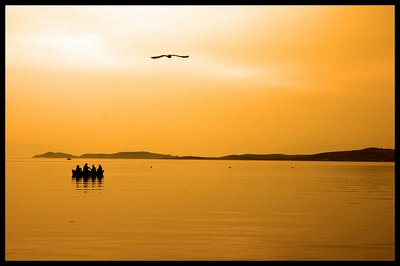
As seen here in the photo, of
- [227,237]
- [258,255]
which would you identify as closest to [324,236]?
[227,237]

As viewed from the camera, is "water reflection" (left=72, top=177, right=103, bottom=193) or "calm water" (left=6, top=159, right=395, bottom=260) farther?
"water reflection" (left=72, top=177, right=103, bottom=193)

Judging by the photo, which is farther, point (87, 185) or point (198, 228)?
point (87, 185)

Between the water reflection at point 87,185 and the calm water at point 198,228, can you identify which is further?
the water reflection at point 87,185
